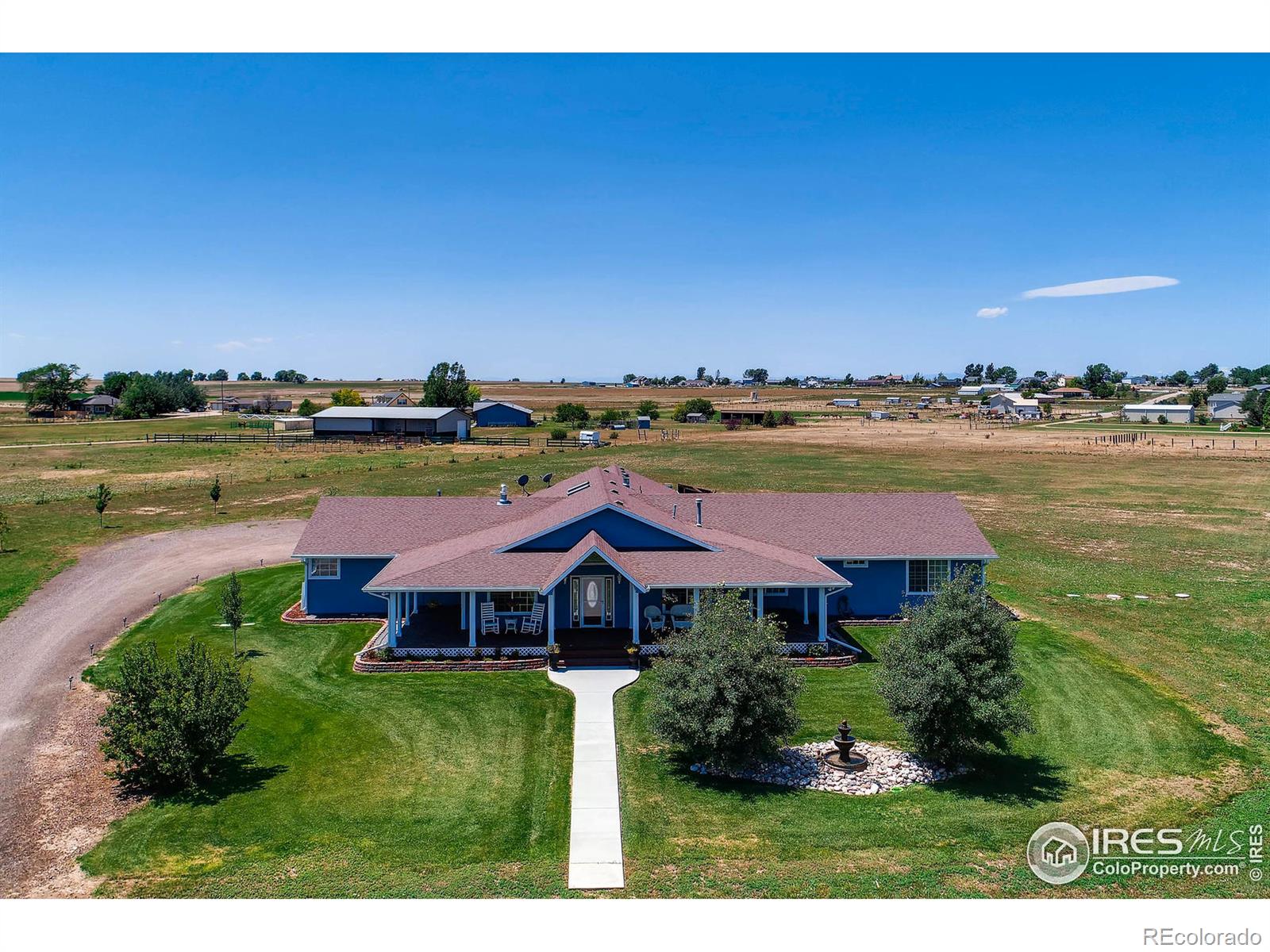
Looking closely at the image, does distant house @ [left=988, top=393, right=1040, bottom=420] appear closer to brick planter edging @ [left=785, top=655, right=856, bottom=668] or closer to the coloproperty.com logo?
brick planter edging @ [left=785, top=655, right=856, bottom=668]

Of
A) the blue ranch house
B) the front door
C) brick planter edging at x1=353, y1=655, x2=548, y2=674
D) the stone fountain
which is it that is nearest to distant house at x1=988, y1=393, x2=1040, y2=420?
the blue ranch house

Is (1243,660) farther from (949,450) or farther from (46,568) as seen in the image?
(949,450)

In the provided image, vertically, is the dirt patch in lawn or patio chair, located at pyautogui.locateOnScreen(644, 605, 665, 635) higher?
patio chair, located at pyautogui.locateOnScreen(644, 605, 665, 635)

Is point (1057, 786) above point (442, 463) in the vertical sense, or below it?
below

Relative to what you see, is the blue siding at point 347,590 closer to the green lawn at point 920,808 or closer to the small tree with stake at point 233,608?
the small tree with stake at point 233,608

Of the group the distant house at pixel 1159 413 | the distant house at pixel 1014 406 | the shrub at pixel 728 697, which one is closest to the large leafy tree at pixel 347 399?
the distant house at pixel 1014 406

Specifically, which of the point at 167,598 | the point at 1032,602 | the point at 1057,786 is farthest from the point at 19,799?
the point at 1032,602
